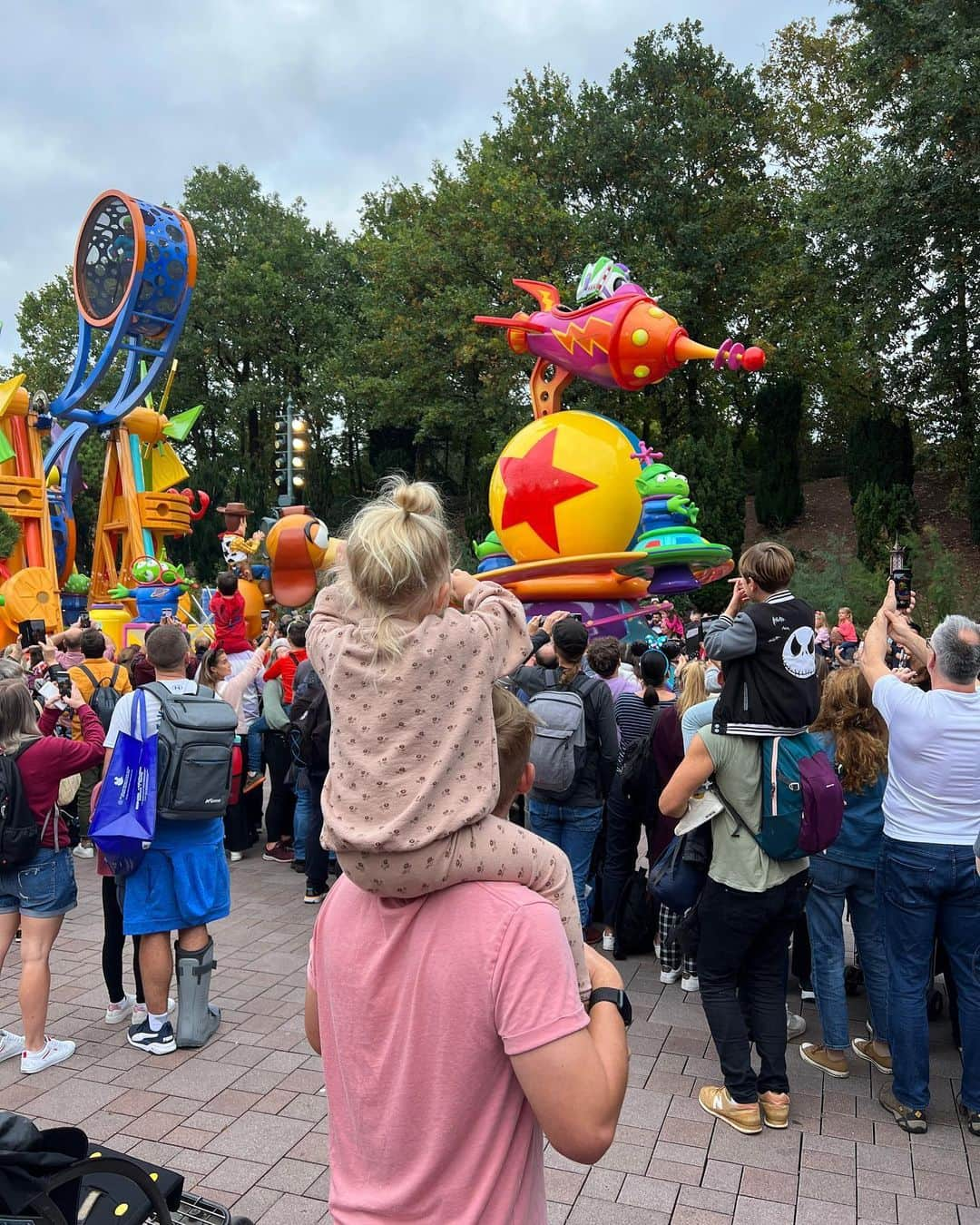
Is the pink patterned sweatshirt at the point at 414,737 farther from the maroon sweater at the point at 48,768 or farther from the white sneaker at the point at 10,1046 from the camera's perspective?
the white sneaker at the point at 10,1046

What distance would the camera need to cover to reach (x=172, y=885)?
4203 mm

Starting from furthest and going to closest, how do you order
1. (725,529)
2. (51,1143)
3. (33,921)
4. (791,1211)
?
(725,529)
(33,921)
(791,1211)
(51,1143)

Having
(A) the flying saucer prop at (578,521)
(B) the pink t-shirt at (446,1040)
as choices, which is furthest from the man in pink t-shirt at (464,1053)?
(A) the flying saucer prop at (578,521)

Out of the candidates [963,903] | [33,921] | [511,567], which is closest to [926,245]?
[511,567]

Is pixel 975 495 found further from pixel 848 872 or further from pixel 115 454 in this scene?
pixel 848 872

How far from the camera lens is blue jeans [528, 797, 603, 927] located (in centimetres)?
512

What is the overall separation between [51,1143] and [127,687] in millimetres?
5417

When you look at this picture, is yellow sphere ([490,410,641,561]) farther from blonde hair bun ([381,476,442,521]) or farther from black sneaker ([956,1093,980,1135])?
blonde hair bun ([381,476,442,521])

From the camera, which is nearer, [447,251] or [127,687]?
[127,687]

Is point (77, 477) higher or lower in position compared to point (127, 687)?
higher

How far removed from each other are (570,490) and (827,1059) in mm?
8531

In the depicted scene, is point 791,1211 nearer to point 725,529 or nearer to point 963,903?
point 963,903

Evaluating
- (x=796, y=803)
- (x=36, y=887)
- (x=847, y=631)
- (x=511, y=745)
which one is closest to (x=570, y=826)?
(x=796, y=803)

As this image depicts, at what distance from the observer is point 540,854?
135cm
